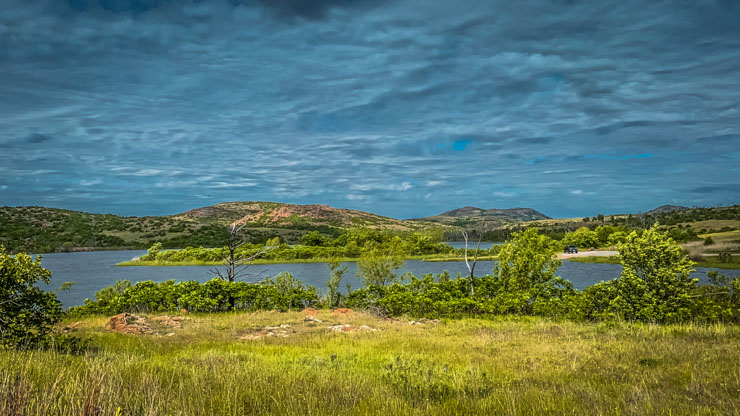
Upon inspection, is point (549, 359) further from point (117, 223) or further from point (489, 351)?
point (117, 223)

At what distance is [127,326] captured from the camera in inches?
645

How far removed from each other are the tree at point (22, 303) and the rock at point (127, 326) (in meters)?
6.35

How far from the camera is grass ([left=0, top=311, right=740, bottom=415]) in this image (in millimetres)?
5461

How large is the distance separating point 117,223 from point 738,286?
521 ft

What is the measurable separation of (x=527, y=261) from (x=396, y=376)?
16.9 metres

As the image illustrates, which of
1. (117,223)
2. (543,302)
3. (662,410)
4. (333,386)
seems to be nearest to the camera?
(662,410)

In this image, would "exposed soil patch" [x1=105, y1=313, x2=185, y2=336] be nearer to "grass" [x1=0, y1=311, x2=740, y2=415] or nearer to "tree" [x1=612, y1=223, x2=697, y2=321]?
"grass" [x1=0, y1=311, x2=740, y2=415]

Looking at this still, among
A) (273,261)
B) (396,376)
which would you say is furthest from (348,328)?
(273,261)

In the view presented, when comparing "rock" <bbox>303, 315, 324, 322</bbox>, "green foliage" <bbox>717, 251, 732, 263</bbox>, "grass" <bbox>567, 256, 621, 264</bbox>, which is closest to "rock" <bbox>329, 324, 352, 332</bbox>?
"rock" <bbox>303, 315, 324, 322</bbox>

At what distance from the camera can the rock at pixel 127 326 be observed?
624 inches

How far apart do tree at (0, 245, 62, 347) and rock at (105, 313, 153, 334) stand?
6.35 metres

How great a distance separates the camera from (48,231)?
372ft

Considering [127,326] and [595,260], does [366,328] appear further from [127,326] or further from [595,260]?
[595,260]

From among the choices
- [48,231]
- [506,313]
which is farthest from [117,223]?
[506,313]
